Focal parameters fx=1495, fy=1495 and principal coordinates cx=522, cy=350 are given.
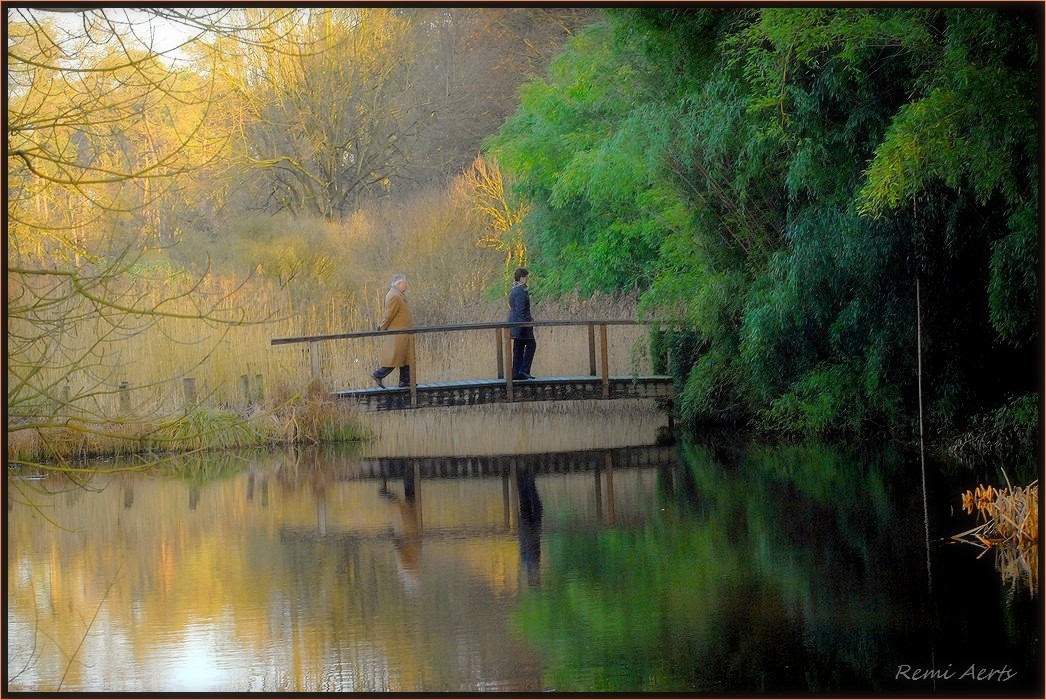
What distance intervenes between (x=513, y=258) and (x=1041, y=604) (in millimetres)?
13054

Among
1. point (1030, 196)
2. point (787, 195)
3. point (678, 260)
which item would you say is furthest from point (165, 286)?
point (1030, 196)

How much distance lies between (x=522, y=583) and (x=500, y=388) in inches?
267

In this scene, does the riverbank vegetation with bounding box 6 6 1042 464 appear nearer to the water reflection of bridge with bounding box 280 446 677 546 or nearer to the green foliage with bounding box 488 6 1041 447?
the green foliage with bounding box 488 6 1041 447

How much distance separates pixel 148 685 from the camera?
5.18m

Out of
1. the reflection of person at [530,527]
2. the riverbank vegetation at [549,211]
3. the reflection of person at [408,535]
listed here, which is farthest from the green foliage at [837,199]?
the reflection of person at [408,535]

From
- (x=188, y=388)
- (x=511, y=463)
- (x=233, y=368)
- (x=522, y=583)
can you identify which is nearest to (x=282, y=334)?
(x=233, y=368)

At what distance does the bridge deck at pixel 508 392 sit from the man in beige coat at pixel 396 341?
0.81 ft

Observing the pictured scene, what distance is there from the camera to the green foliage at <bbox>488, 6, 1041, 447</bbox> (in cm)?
845

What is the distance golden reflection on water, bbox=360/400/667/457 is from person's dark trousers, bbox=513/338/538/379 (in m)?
0.51

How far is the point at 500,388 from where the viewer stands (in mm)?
13352

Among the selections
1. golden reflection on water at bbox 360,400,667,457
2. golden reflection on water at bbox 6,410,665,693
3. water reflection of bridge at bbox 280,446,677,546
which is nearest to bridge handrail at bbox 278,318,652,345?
golden reflection on water at bbox 360,400,667,457

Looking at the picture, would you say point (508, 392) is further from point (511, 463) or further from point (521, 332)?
point (511, 463)

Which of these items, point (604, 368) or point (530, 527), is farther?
point (604, 368)

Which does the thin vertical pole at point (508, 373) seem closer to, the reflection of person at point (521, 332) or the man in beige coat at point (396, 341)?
the reflection of person at point (521, 332)
